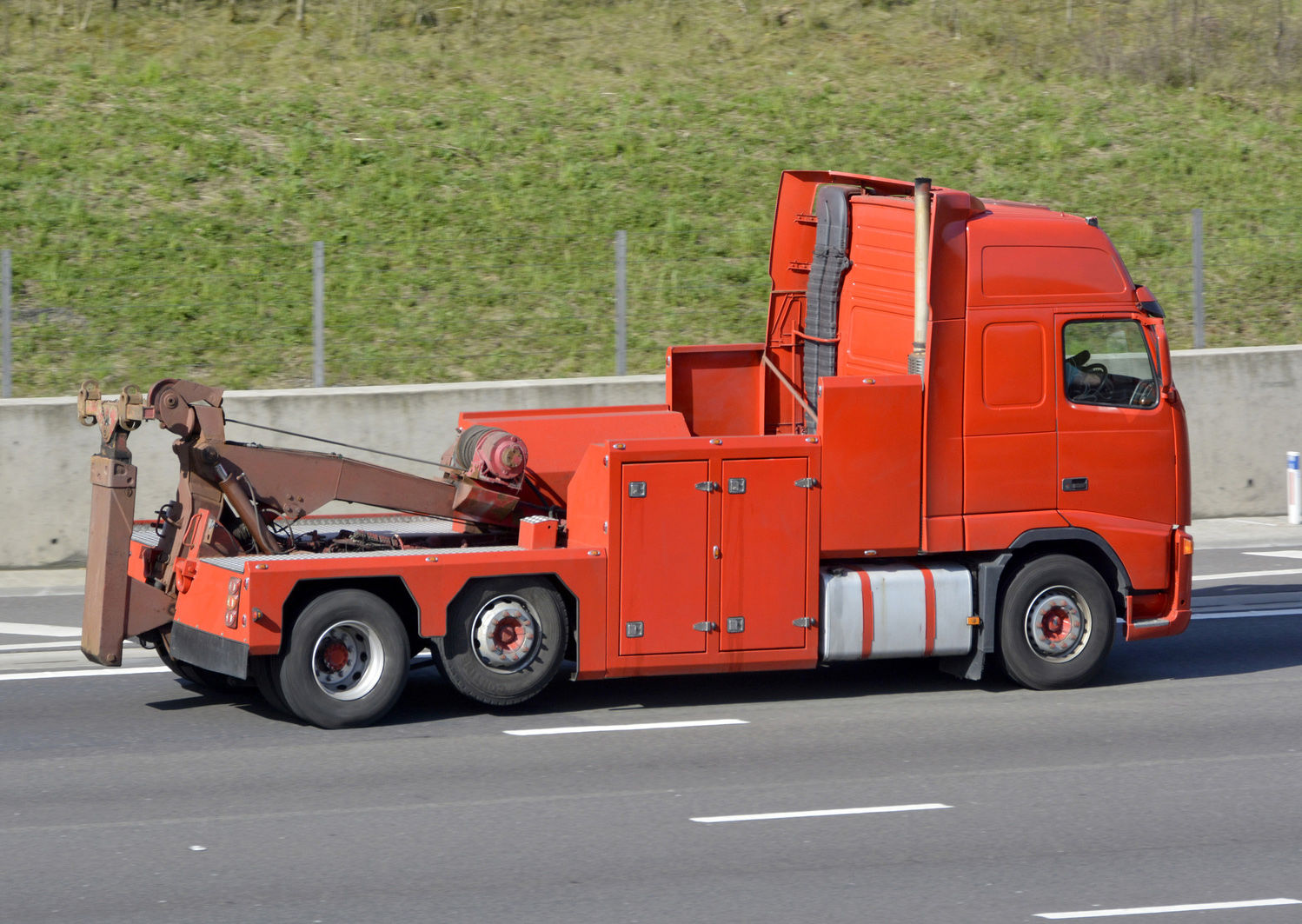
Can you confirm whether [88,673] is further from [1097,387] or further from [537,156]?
[537,156]

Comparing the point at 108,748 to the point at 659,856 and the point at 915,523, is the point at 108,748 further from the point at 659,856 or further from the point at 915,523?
the point at 915,523

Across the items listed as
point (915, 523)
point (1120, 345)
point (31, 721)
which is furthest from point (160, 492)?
point (1120, 345)

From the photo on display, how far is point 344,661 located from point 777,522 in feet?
8.83

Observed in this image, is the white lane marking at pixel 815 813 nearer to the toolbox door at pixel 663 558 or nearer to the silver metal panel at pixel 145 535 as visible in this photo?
the toolbox door at pixel 663 558

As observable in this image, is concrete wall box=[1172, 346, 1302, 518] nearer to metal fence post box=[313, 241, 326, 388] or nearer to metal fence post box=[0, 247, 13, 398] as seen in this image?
metal fence post box=[313, 241, 326, 388]

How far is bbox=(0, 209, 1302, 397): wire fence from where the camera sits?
17578 millimetres

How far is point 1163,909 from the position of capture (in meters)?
6.78

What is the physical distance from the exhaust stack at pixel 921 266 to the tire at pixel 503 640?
2.70m

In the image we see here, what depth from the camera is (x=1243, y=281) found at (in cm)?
2261

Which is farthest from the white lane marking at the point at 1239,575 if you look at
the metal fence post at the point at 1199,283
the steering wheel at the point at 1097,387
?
the steering wheel at the point at 1097,387

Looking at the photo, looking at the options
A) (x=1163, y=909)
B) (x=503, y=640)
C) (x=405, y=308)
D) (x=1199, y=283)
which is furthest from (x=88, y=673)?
(x=1199, y=283)

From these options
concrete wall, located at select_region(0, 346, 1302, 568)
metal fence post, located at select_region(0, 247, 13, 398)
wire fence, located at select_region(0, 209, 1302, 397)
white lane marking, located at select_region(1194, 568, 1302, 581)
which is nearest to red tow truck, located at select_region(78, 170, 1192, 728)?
concrete wall, located at select_region(0, 346, 1302, 568)

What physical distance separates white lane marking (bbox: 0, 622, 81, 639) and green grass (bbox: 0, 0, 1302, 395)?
4.82 m

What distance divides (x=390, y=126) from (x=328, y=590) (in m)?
15.4
